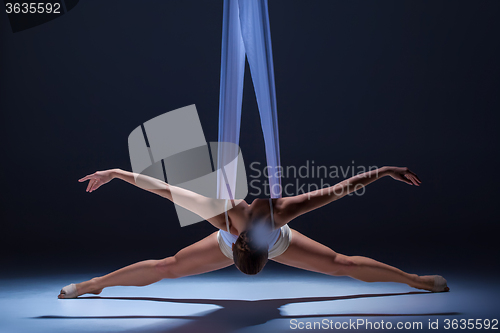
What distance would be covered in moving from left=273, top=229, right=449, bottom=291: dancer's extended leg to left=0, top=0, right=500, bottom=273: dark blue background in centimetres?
205

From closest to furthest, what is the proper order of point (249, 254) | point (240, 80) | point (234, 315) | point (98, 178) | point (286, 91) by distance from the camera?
point (249, 254), point (98, 178), point (234, 315), point (240, 80), point (286, 91)

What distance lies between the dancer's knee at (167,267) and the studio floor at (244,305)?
0.18 meters

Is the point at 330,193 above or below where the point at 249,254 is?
above

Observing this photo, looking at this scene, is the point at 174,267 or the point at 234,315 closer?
the point at 234,315

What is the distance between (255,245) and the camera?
2.34 metres

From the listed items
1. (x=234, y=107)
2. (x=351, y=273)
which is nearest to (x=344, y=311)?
(x=351, y=273)

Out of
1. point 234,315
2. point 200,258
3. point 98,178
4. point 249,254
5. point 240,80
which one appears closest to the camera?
point 249,254

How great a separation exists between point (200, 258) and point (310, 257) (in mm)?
656

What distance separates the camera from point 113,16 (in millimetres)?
5109

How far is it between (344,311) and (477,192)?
3.02m

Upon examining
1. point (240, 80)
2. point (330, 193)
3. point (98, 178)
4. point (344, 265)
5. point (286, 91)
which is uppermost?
point (240, 80)

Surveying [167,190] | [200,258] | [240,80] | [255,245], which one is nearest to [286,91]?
[240,80]

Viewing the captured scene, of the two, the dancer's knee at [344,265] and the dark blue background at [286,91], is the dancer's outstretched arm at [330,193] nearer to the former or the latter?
the dancer's knee at [344,265]

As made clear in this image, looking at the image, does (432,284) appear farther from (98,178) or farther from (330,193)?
(98,178)
